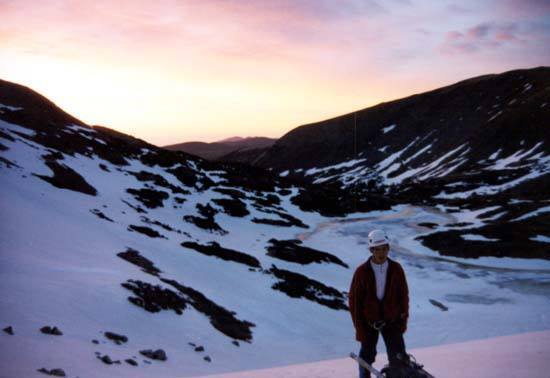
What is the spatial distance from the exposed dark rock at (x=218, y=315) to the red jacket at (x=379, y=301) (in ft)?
37.7

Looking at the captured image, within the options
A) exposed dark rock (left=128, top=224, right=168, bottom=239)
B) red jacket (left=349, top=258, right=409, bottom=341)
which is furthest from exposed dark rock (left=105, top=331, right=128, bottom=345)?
exposed dark rock (left=128, top=224, right=168, bottom=239)

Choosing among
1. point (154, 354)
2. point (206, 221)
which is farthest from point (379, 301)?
point (206, 221)

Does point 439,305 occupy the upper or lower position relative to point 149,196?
lower

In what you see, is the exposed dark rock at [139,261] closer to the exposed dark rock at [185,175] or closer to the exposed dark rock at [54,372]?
the exposed dark rock at [54,372]

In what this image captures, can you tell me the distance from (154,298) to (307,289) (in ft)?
42.0

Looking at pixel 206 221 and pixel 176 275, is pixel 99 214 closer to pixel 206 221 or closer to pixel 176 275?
pixel 176 275

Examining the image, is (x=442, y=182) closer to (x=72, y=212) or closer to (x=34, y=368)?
(x=72, y=212)

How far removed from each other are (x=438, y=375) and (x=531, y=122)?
11844cm

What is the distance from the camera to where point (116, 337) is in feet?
43.4

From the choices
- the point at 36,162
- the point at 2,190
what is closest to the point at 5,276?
the point at 2,190

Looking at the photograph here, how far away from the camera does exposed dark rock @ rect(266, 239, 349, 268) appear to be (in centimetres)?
3778

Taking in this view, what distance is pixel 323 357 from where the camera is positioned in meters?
18.7

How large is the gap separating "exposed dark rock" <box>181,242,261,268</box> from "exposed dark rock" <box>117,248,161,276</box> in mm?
6946

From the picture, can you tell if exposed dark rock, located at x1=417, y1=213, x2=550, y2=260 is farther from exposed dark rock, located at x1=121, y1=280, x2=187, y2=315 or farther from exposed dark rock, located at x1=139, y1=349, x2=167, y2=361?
exposed dark rock, located at x1=139, y1=349, x2=167, y2=361
